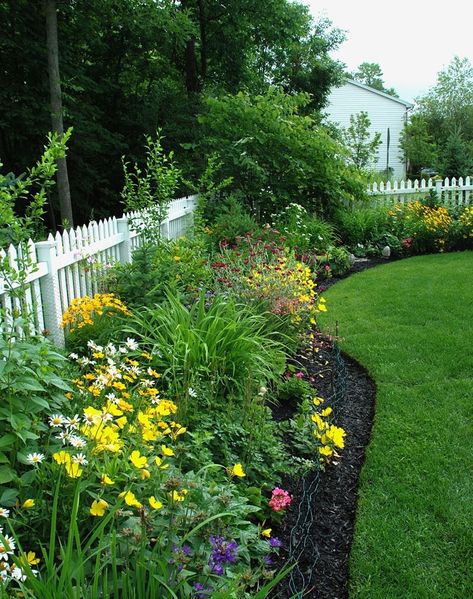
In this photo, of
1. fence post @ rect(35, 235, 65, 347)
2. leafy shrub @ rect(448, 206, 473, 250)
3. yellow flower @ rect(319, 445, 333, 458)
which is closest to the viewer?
yellow flower @ rect(319, 445, 333, 458)

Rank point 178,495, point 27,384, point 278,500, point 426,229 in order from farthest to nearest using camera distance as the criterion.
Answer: point 426,229 → point 278,500 → point 27,384 → point 178,495

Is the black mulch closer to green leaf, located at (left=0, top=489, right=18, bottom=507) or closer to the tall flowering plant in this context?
the tall flowering plant

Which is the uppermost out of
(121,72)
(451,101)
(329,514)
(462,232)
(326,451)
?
(451,101)

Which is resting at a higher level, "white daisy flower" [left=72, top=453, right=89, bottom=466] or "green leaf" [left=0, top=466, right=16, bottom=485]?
"white daisy flower" [left=72, top=453, right=89, bottom=466]

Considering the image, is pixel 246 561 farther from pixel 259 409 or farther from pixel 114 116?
pixel 114 116

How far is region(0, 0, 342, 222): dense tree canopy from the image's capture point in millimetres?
10469

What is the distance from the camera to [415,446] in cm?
337

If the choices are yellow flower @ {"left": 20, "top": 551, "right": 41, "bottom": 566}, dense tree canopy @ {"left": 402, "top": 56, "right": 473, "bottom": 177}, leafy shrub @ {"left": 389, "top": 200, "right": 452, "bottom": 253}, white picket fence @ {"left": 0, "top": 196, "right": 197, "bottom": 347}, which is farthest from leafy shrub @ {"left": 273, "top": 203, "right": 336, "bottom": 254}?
dense tree canopy @ {"left": 402, "top": 56, "right": 473, "bottom": 177}

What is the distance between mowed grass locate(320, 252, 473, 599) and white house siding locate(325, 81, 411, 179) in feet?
96.1

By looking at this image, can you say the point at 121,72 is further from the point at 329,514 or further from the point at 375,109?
the point at 375,109

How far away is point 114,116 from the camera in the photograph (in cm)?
1366

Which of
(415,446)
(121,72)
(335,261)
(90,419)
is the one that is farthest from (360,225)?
(90,419)

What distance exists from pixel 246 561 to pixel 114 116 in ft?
43.2

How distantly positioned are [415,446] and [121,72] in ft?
42.4
